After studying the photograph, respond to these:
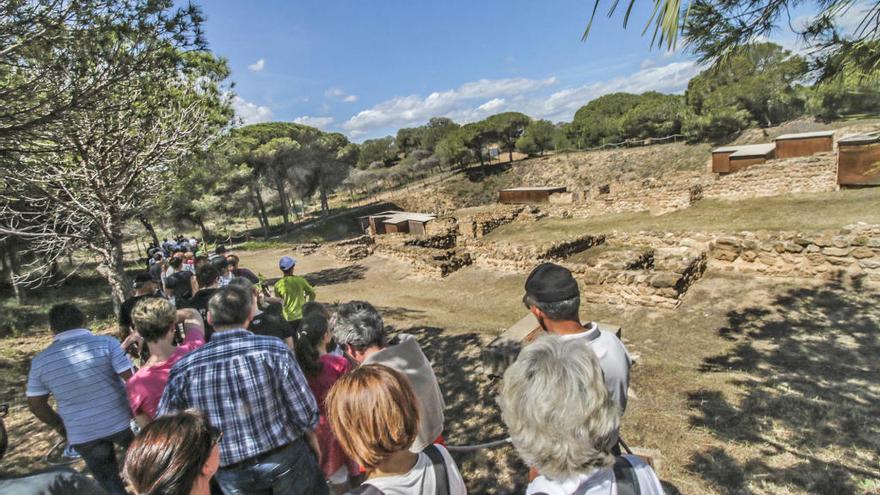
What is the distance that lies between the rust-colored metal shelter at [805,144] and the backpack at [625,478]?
24.2 metres

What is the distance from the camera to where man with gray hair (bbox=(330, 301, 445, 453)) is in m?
2.50

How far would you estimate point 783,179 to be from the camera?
15.0 metres

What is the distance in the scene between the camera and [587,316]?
8.05 m

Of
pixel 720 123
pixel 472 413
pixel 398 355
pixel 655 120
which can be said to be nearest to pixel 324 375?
pixel 398 355

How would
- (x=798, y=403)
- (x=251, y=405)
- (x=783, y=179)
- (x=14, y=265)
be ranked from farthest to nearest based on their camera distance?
(x=14, y=265) → (x=783, y=179) → (x=798, y=403) → (x=251, y=405)

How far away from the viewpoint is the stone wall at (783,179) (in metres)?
14.2

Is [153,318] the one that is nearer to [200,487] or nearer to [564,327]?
[200,487]

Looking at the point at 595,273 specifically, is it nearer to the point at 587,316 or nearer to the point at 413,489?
the point at 587,316

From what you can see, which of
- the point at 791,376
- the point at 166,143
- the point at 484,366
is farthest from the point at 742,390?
the point at 166,143

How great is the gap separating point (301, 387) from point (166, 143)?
26.2 ft

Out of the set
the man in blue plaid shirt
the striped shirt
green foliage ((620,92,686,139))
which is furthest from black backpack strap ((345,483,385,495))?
green foliage ((620,92,686,139))

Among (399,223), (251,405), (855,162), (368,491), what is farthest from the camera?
(399,223)

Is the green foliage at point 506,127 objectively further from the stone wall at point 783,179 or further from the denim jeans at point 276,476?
the denim jeans at point 276,476

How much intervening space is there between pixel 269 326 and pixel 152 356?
933 millimetres
